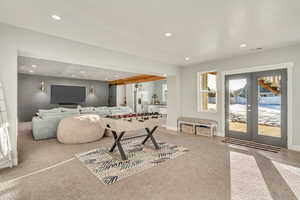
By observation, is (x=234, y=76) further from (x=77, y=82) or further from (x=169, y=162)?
(x=77, y=82)

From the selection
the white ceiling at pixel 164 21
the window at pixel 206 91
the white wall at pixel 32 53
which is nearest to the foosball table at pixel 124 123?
the white wall at pixel 32 53

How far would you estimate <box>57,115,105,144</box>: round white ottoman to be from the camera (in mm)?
3980

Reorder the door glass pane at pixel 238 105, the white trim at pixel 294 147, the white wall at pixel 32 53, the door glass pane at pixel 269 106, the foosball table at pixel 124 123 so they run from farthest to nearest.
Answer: the door glass pane at pixel 238 105 → the door glass pane at pixel 269 106 → the white trim at pixel 294 147 → the foosball table at pixel 124 123 → the white wall at pixel 32 53

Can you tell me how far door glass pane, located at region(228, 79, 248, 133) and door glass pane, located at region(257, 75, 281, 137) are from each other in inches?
14.8

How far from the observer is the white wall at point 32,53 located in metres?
2.59

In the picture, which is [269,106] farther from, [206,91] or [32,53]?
[32,53]

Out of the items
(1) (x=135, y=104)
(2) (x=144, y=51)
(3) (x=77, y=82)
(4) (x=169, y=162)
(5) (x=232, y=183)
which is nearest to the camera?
(5) (x=232, y=183)

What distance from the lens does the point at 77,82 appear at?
914cm

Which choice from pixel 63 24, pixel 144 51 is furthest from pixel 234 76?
pixel 63 24

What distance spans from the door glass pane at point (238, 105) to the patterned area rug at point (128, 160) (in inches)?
85.4

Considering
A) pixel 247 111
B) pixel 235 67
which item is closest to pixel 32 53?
pixel 235 67

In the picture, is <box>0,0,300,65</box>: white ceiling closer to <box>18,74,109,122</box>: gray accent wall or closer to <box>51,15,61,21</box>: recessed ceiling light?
<box>51,15,61,21</box>: recessed ceiling light

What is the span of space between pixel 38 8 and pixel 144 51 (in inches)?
95.2

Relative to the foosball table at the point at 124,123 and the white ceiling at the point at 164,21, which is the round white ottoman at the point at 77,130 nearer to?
the foosball table at the point at 124,123
